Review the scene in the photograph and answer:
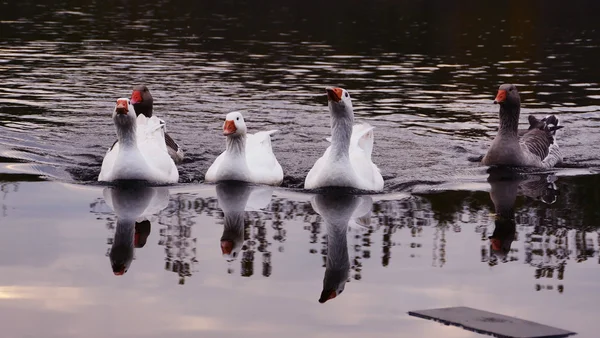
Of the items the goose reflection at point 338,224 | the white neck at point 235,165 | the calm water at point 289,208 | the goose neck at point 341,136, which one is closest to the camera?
the calm water at point 289,208

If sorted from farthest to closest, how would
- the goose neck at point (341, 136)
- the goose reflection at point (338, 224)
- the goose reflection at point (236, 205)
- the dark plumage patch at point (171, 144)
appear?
the dark plumage patch at point (171, 144)
the goose neck at point (341, 136)
the goose reflection at point (236, 205)
the goose reflection at point (338, 224)

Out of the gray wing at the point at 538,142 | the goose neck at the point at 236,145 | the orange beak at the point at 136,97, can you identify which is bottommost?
the goose neck at the point at 236,145

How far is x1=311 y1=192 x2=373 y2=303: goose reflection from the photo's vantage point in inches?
411

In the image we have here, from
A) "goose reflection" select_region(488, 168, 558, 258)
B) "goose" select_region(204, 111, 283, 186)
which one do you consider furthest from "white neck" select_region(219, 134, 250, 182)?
"goose reflection" select_region(488, 168, 558, 258)

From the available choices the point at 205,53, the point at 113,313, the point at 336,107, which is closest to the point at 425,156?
the point at 336,107

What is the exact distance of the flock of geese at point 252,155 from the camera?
15180 millimetres

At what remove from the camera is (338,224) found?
13109mm

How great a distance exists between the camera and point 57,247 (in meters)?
11.7

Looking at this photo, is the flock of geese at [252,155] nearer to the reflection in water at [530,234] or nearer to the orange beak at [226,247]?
the reflection in water at [530,234]

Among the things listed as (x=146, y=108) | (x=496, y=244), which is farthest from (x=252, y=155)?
(x=496, y=244)

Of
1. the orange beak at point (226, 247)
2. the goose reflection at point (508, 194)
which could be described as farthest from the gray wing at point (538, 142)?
the orange beak at point (226, 247)

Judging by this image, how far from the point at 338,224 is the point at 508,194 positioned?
3.42 metres

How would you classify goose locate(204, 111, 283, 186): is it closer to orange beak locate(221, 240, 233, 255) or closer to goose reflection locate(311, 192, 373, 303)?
goose reflection locate(311, 192, 373, 303)

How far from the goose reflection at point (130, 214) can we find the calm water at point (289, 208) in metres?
0.04
